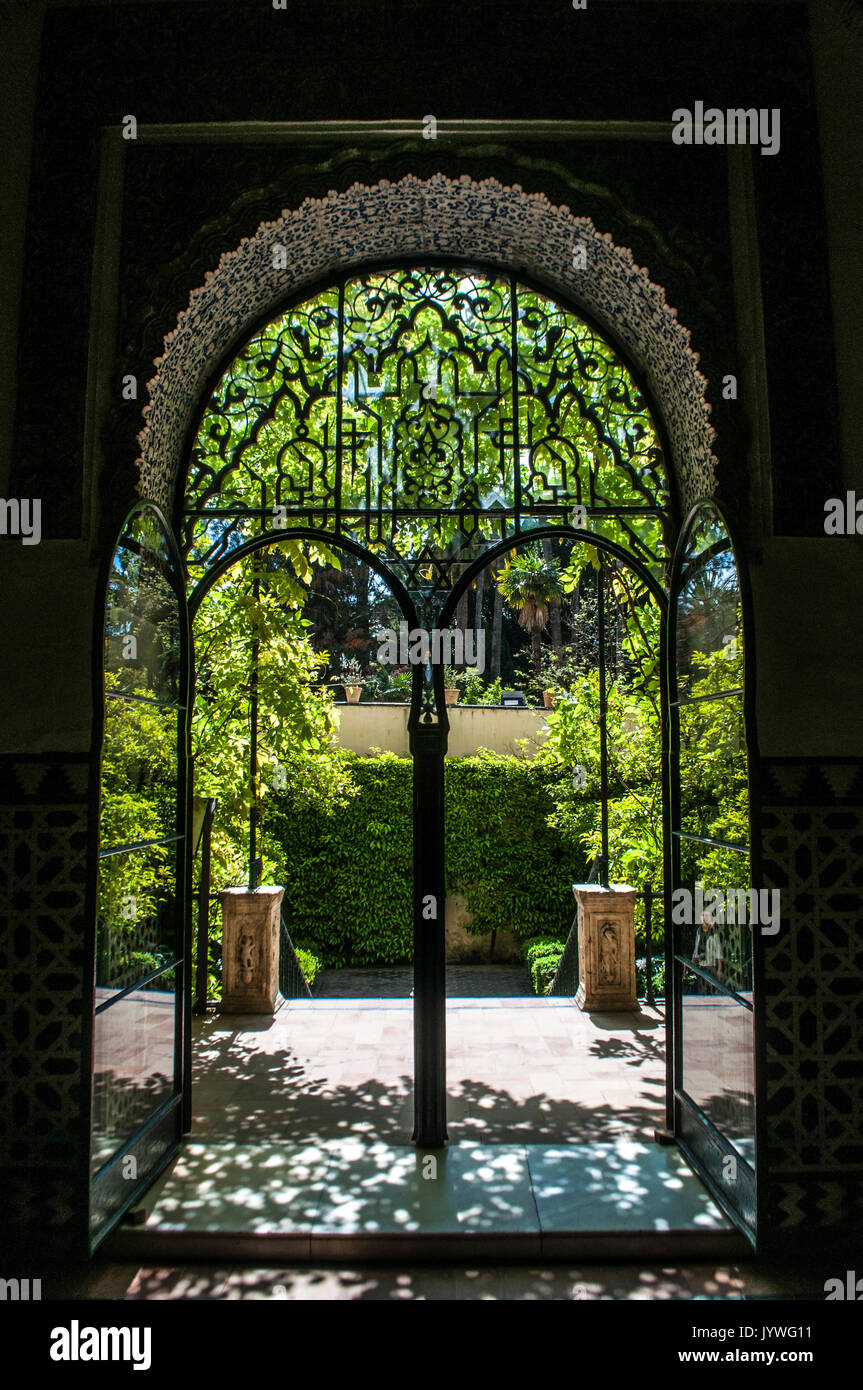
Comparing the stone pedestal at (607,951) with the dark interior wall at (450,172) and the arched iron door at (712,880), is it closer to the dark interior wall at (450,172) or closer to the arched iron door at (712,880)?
the arched iron door at (712,880)

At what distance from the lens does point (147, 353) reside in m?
3.78

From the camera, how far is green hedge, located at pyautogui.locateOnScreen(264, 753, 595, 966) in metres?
11.1

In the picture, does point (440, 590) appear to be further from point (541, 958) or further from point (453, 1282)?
point (541, 958)

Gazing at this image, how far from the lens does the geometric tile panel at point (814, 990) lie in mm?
3402

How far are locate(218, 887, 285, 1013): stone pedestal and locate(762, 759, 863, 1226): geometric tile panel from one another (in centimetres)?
419

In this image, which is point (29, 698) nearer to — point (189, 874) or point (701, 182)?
point (189, 874)

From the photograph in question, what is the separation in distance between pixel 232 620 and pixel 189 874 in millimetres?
2539

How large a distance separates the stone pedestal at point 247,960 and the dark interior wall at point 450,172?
3.27 metres

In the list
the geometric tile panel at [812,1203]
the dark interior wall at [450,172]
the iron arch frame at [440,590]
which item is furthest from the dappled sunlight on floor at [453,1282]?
the iron arch frame at [440,590]

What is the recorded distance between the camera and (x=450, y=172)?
12.9 feet

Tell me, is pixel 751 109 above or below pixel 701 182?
above

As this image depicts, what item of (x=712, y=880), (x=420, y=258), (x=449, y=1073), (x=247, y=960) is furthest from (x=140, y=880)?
(x=420, y=258)

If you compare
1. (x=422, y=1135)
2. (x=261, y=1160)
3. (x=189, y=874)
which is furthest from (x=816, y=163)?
(x=261, y=1160)

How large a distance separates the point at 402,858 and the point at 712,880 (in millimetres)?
7600
